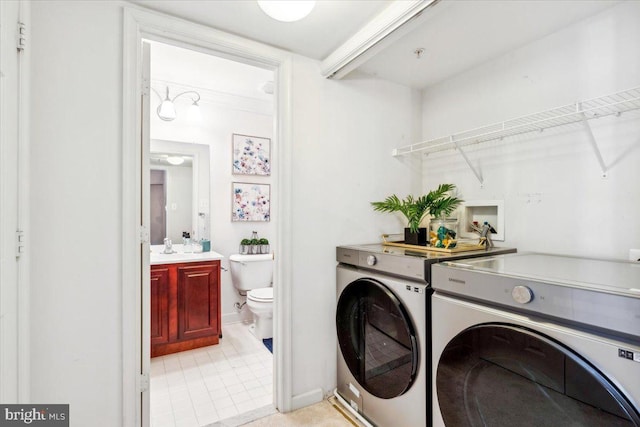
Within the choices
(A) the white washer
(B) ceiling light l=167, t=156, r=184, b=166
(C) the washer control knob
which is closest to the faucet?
(B) ceiling light l=167, t=156, r=184, b=166

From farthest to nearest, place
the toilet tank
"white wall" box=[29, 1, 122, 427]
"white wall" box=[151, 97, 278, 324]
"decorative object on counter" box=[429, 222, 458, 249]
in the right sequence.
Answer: "white wall" box=[151, 97, 278, 324] → the toilet tank → "decorative object on counter" box=[429, 222, 458, 249] → "white wall" box=[29, 1, 122, 427]

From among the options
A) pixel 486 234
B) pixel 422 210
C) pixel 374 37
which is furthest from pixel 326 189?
pixel 486 234

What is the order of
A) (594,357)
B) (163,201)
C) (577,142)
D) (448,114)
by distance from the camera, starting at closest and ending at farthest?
(594,357)
(577,142)
(448,114)
(163,201)

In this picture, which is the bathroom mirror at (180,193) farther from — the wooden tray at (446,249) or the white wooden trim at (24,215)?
the wooden tray at (446,249)

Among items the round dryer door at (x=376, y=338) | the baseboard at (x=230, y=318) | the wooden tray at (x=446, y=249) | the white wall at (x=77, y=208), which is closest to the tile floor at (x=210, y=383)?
the baseboard at (x=230, y=318)

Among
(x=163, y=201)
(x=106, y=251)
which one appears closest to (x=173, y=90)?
(x=163, y=201)

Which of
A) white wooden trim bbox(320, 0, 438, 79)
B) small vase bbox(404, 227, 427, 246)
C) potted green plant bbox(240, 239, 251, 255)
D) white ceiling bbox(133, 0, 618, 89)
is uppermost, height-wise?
white ceiling bbox(133, 0, 618, 89)

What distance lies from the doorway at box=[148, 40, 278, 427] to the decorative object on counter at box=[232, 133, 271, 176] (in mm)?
61

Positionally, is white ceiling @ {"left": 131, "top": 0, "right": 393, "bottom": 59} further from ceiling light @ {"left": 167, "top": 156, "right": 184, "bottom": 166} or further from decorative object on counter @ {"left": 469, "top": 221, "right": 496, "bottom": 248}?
Answer: ceiling light @ {"left": 167, "top": 156, "right": 184, "bottom": 166}

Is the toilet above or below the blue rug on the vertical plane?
above

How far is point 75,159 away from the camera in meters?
1.33

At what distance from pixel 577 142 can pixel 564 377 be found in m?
1.20

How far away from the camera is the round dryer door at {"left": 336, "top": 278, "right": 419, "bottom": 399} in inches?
55.8

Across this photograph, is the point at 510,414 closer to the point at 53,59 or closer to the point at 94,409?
the point at 94,409
